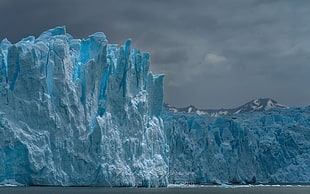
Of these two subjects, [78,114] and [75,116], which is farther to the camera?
[78,114]

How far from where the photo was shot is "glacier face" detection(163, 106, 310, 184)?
5988cm

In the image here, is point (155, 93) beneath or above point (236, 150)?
above

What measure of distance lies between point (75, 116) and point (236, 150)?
31257 millimetres

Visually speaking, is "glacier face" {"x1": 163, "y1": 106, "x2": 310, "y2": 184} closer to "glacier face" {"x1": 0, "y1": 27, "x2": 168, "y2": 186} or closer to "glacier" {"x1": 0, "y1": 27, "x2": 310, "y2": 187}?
"glacier" {"x1": 0, "y1": 27, "x2": 310, "y2": 187}

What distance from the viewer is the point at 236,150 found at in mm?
63781

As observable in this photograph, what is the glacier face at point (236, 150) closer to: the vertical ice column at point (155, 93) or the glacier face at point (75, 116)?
the vertical ice column at point (155, 93)

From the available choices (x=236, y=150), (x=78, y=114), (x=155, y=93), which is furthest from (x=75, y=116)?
(x=236, y=150)

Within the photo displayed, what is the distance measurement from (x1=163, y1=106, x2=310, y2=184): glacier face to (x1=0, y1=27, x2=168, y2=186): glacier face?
1521 cm

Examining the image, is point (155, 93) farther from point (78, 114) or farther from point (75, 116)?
point (75, 116)

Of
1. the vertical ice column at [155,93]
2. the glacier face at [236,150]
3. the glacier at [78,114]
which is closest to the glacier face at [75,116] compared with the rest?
the glacier at [78,114]

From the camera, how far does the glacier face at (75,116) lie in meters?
35.8

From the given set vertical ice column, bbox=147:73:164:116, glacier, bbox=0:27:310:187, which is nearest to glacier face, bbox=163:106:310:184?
vertical ice column, bbox=147:73:164:116

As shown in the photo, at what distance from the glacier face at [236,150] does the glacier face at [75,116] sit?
1521cm

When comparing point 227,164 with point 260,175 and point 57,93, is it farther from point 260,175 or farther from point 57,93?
point 57,93
